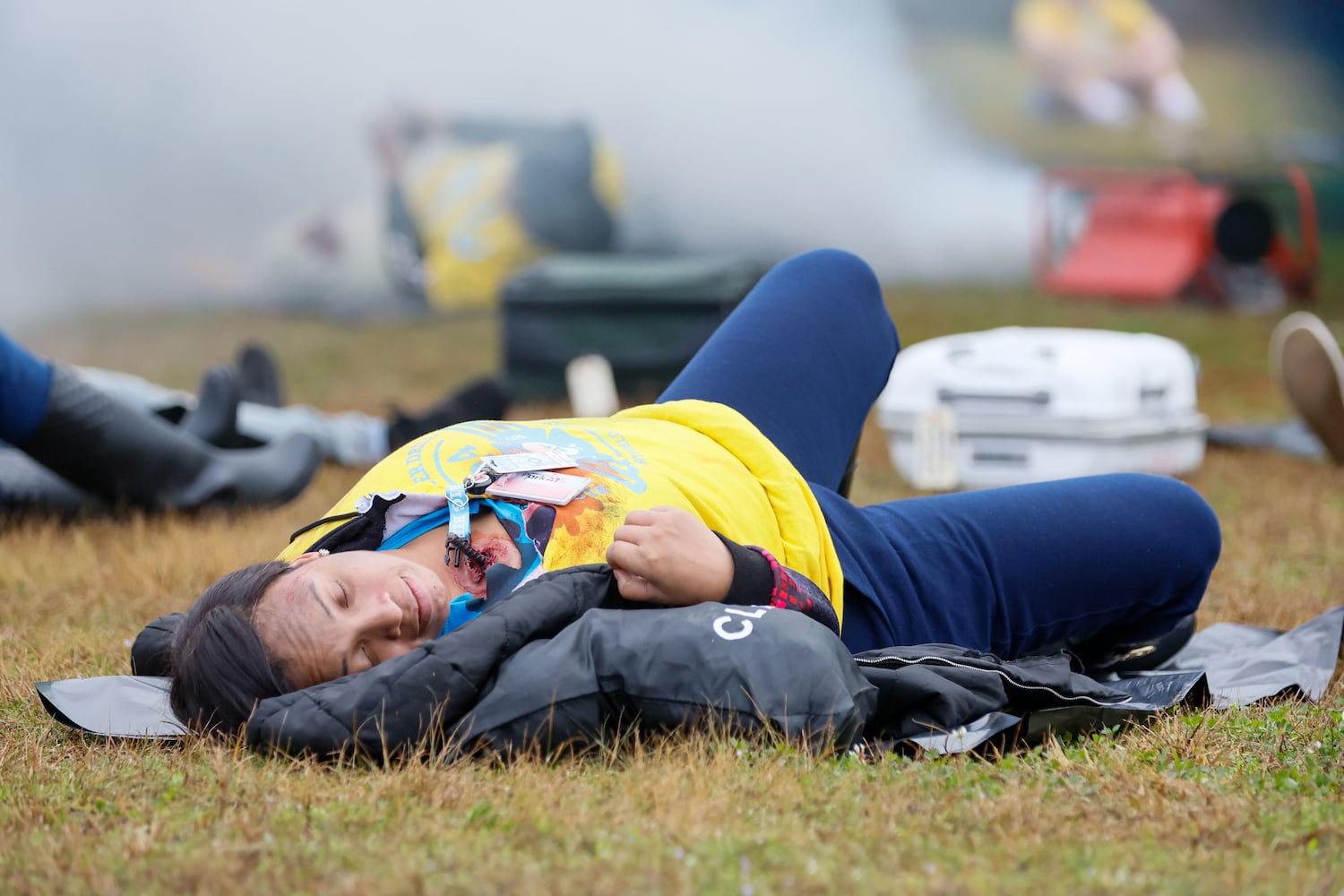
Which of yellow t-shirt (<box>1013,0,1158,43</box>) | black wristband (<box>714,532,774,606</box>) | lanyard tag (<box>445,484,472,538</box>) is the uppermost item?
yellow t-shirt (<box>1013,0,1158,43</box>)

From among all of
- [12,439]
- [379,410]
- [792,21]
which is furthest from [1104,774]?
[792,21]

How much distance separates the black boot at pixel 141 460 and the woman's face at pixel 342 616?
1.48 m

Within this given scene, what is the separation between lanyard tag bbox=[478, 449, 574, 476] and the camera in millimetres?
1745

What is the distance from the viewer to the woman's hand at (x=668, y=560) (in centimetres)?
159

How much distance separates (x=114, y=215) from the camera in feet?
28.0

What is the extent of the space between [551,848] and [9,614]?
5.41 feet

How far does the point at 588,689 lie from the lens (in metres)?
1.51

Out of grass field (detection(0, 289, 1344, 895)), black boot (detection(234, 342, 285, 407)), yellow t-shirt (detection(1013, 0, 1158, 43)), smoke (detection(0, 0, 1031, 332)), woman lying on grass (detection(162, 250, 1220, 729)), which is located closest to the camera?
grass field (detection(0, 289, 1344, 895))

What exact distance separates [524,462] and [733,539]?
292 mm

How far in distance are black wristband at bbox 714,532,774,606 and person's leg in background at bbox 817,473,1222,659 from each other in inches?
8.5

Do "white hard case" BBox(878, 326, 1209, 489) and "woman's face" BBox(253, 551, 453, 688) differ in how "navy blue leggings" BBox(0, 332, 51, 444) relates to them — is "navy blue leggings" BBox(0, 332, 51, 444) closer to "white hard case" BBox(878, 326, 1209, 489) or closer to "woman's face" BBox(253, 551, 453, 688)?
"woman's face" BBox(253, 551, 453, 688)

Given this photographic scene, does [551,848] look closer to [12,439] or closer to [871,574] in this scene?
[871,574]

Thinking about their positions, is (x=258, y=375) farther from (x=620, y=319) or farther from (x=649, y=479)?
(x=649, y=479)

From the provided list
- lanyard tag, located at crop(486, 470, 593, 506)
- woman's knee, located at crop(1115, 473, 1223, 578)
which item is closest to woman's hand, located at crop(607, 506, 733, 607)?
lanyard tag, located at crop(486, 470, 593, 506)
